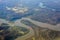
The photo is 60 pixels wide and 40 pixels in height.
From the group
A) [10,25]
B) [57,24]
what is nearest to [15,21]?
[10,25]

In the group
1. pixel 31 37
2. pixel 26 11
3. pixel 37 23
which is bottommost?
pixel 31 37

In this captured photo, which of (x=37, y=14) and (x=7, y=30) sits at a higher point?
(x=37, y=14)

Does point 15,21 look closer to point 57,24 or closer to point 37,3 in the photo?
point 37,3

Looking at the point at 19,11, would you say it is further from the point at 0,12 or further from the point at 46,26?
the point at 46,26

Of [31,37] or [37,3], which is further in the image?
[37,3]

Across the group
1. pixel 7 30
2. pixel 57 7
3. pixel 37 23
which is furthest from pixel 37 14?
pixel 7 30

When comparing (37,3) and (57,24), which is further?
(37,3)

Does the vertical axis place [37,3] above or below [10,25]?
above

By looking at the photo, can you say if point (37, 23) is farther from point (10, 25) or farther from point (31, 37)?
point (10, 25)
